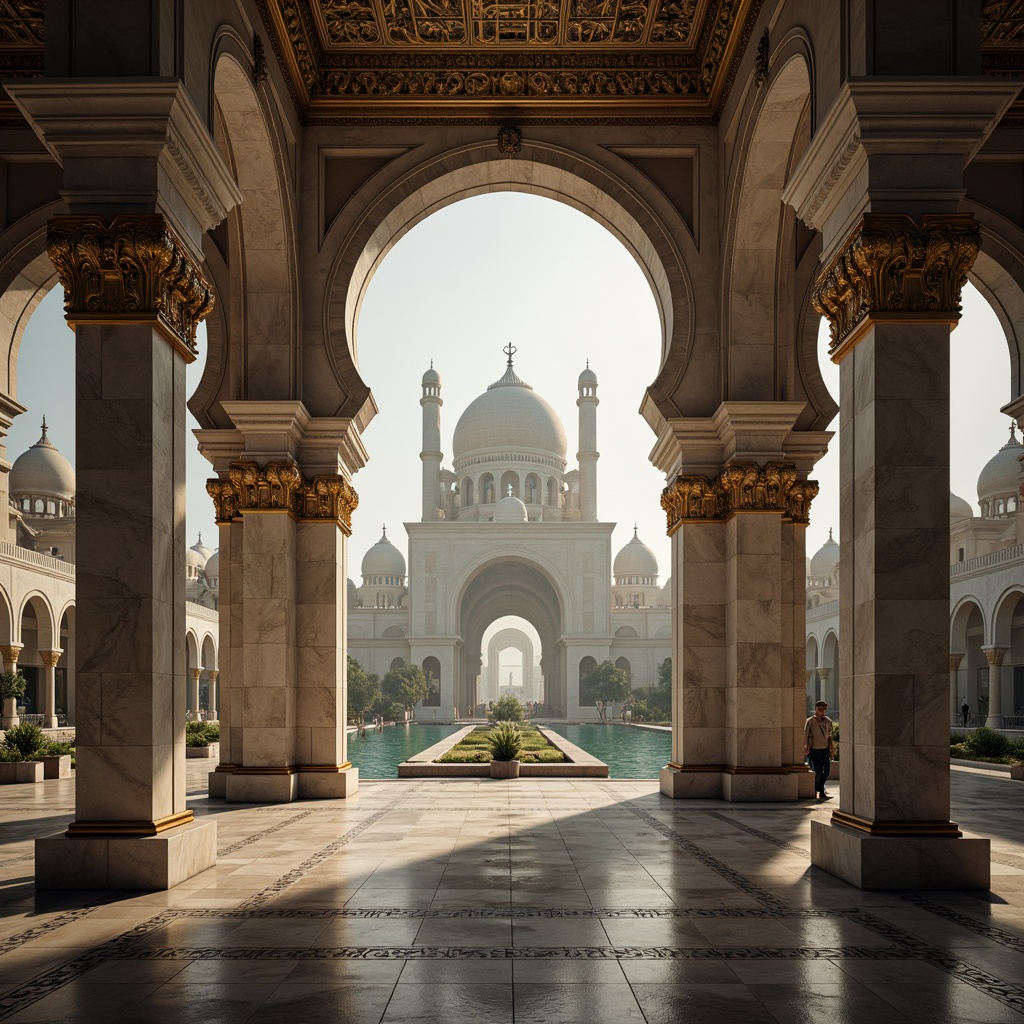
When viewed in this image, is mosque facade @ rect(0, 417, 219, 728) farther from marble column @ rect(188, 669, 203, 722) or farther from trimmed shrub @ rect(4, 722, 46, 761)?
trimmed shrub @ rect(4, 722, 46, 761)

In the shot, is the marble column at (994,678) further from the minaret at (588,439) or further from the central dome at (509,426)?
the central dome at (509,426)

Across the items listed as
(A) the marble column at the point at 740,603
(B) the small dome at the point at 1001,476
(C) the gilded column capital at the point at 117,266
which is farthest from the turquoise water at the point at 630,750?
(B) the small dome at the point at 1001,476

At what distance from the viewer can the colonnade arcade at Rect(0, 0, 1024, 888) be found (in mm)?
7805

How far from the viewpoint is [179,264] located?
326 inches

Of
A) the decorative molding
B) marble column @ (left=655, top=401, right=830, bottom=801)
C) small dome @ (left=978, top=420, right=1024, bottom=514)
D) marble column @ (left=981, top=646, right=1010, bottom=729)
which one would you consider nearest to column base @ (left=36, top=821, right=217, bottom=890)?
marble column @ (left=655, top=401, right=830, bottom=801)

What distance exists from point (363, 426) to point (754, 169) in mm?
5874

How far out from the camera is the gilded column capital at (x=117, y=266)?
7.89 m

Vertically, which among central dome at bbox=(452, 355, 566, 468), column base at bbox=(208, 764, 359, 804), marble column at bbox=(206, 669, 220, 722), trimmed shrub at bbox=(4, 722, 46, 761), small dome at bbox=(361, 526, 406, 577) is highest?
central dome at bbox=(452, 355, 566, 468)

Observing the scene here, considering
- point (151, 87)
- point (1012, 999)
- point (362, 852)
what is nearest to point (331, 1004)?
point (1012, 999)

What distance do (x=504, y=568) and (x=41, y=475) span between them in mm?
27041

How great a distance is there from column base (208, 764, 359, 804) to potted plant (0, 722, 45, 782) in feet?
18.1

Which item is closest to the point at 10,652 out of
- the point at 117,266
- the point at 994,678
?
the point at 117,266

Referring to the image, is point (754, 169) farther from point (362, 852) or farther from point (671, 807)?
point (362, 852)

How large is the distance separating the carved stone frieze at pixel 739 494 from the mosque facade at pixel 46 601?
12027 mm
